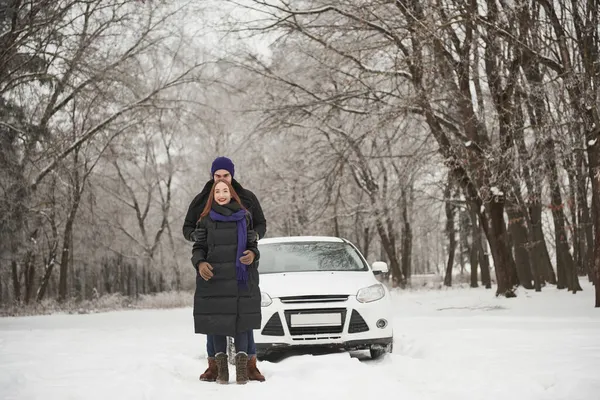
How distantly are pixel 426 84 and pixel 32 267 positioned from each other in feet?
91.5

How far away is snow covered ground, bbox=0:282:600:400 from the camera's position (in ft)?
17.4

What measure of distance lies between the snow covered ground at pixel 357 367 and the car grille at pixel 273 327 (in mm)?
380

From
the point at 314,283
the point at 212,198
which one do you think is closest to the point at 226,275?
the point at 212,198

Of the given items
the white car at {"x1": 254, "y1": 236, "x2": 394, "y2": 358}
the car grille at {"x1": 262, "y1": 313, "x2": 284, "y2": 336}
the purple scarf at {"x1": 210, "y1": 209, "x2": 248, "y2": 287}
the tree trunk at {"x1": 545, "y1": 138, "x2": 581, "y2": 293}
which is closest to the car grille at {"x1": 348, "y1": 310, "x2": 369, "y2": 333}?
the white car at {"x1": 254, "y1": 236, "x2": 394, "y2": 358}

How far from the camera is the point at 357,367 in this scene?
257 inches

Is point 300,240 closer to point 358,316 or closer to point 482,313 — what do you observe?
point 358,316

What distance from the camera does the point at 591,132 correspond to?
39.7 feet

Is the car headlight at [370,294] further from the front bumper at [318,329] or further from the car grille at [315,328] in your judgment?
the car grille at [315,328]

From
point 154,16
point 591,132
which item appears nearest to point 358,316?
point 591,132

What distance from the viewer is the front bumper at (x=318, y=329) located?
286 inches

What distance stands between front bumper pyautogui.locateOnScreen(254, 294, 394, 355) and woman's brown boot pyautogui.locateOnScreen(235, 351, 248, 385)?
1.53m

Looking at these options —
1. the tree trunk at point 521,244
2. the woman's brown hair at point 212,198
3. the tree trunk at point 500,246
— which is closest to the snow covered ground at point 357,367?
the woman's brown hair at point 212,198

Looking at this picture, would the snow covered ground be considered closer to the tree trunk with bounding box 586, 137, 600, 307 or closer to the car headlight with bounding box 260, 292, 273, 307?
the car headlight with bounding box 260, 292, 273, 307

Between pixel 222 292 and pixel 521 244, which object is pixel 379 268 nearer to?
pixel 222 292
